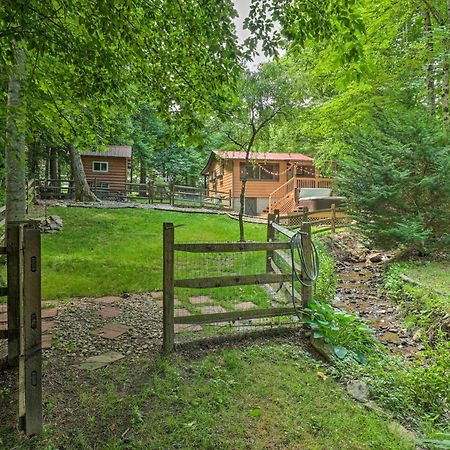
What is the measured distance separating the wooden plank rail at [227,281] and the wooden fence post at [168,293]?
0.40ft

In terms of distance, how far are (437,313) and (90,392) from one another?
5001mm

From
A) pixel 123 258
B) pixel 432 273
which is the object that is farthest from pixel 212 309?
pixel 432 273

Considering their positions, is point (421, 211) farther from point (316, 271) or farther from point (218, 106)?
point (218, 106)

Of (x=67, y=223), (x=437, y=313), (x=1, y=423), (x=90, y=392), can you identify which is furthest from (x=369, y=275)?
(x=67, y=223)

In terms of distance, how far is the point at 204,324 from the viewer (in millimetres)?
3980

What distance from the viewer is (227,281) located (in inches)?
158

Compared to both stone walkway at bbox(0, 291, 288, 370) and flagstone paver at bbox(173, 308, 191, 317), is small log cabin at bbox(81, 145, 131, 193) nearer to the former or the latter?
stone walkway at bbox(0, 291, 288, 370)

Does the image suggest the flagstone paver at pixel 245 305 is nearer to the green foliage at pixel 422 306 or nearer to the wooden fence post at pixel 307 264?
the wooden fence post at pixel 307 264

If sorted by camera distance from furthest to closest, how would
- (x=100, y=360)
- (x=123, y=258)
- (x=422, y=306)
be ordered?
(x=123, y=258) < (x=422, y=306) < (x=100, y=360)

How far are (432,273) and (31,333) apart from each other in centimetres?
760

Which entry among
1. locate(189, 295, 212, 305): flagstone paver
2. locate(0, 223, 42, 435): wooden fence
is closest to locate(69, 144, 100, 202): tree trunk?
locate(189, 295, 212, 305): flagstone paver

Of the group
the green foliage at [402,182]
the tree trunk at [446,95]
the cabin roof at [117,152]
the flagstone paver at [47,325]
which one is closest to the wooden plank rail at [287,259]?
the flagstone paver at [47,325]

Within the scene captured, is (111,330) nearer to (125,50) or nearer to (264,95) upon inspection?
(125,50)

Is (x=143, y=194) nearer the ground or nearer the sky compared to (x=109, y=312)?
nearer the sky
